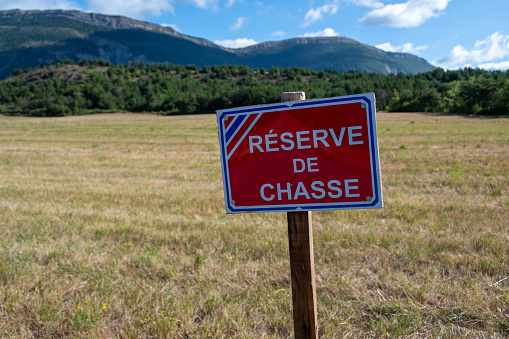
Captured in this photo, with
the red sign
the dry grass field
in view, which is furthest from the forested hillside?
the red sign

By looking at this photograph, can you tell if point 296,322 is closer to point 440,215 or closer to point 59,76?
point 440,215

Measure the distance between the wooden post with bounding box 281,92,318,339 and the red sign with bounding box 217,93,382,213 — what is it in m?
0.14

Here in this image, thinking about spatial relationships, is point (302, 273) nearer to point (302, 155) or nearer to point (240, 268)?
point (302, 155)

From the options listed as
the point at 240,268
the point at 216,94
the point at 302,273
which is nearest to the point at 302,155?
the point at 302,273

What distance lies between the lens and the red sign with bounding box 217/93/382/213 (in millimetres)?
1854

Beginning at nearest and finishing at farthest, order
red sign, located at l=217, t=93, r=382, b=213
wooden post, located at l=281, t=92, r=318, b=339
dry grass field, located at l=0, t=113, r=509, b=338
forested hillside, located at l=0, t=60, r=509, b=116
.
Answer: red sign, located at l=217, t=93, r=382, b=213 < wooden post, located at l=281, t=92, r=318, b=339 < dry grass field, located at l=0, t=113, r=509, b=338 < forested hillside, located at l=0, t=60, r=509, b=116

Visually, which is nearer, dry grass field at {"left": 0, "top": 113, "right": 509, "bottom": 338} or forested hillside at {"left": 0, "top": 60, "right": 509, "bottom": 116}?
dry grass field at {"left": 0, "top": 113, "right": 509, "bottom": 338}

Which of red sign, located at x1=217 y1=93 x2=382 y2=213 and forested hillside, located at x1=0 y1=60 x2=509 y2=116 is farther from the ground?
forested hillside, located at x1=0 y1=60 x2=509 y2=116

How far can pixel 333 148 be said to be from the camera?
1.90 metres

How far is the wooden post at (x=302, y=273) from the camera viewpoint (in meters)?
2.06

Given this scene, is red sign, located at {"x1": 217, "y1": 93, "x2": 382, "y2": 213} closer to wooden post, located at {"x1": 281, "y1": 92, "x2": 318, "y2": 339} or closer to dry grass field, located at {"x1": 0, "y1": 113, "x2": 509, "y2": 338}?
wooden post, located at {"x1": 281, "y1": 92, "x2": 318, "y2": 339}

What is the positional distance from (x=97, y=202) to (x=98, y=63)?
622 ft

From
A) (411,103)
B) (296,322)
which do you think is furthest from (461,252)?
(411,103)

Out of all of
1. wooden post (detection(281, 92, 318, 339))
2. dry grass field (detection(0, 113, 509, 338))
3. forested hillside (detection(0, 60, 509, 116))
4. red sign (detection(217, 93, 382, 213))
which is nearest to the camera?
red sign (detection(217, 93, 382, 213))
